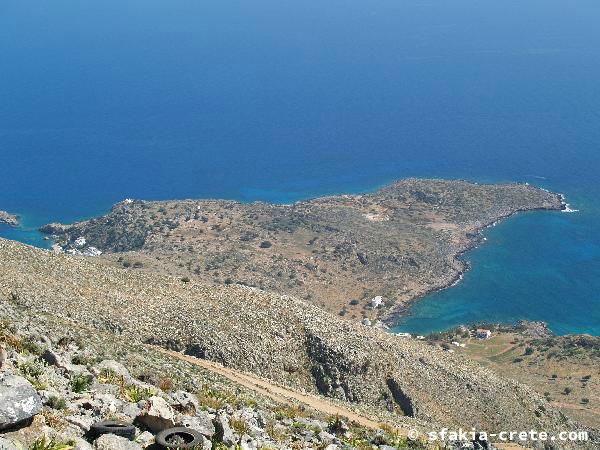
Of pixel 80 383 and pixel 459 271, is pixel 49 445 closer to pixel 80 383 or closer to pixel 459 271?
pixel 80 383

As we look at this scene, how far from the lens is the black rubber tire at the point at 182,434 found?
1734 cm

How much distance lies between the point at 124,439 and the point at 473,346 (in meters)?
61.8

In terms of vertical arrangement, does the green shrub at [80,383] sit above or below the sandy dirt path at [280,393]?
below

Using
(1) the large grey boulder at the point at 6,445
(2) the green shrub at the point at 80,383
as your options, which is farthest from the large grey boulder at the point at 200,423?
(1) the large grey boulder at the point at 6,445

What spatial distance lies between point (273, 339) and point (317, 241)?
2810 inches

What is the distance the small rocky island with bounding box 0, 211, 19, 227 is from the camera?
126125 mm

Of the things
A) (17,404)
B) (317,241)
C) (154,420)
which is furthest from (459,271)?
(17,404)

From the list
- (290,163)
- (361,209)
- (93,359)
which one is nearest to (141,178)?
(290,163)

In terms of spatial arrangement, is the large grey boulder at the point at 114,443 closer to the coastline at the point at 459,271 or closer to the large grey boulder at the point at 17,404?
the large grey boulder at the point at 17,404

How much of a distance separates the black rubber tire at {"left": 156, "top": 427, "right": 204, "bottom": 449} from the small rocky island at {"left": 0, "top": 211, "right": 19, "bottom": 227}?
11626 centimetres

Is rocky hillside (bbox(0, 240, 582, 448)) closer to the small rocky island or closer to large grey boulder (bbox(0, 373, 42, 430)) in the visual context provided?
large grey boulder (bbox(0, 373, 42, 430))

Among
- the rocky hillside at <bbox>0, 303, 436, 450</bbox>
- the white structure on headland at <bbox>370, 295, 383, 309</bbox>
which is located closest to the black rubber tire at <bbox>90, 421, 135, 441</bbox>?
the rocky hillside at <bbox>0, 303, 436, 450</bbox>

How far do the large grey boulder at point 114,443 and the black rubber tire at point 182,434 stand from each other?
1.78ft

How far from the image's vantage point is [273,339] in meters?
40.1
